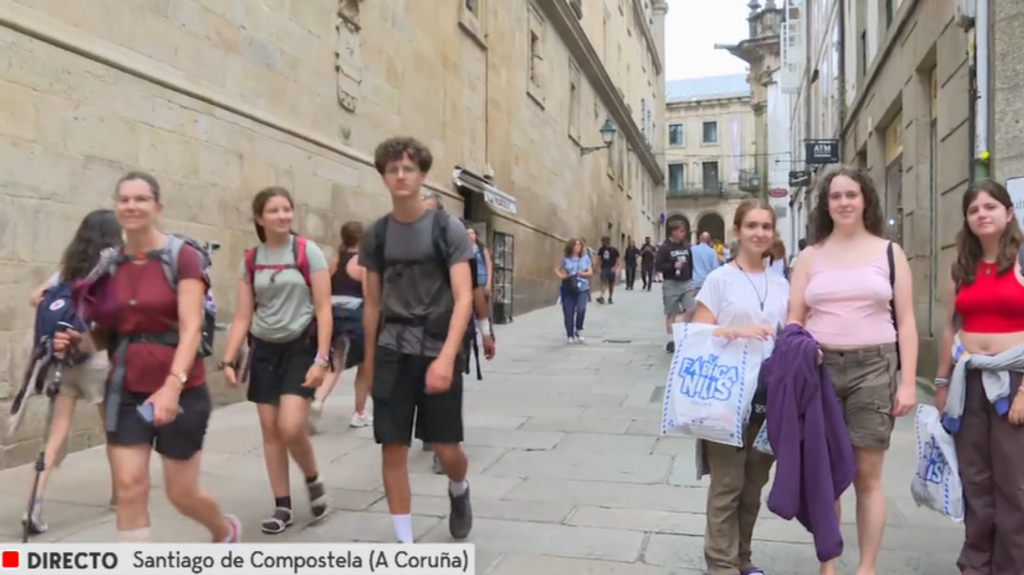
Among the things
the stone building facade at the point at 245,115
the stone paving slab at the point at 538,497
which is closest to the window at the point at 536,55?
the stone building facade at the point at 245,115

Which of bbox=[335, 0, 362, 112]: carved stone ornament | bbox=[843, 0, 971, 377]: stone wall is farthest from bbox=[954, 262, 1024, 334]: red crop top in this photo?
bbox=[335, 0, 362, 112]: carved stone ornament

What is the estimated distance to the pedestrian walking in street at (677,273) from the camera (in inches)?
454

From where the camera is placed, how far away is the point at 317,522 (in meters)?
4.74

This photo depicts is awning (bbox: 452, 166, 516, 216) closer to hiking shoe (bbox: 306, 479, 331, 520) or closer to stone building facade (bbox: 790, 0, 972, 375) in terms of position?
stone building facade (bbox: 790, 0, 972, 375)

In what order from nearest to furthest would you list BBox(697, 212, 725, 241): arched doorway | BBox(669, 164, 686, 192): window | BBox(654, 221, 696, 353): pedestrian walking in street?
BBox(654, 221, 696, 353): pedestrian walking in street → BBox(697, 212, 725, 241): arched doorway → BBox(669, 164, 686, 192): window

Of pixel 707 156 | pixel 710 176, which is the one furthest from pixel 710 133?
pixel 710 176

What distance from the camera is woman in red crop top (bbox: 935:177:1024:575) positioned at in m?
3.59

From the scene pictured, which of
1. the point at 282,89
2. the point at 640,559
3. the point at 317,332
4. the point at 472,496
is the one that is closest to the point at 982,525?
the point at 640,559

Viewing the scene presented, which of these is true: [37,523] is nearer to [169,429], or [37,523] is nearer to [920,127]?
[169,429]

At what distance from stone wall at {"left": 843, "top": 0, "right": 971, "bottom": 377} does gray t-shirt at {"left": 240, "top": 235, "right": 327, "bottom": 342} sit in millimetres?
6338

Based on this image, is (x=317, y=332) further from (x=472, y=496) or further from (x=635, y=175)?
(x=635, y=175)

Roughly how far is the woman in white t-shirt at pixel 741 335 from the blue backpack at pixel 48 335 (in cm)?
263

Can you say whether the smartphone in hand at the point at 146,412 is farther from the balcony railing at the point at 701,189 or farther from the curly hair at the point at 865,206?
the balcony railing at the point at 701,189

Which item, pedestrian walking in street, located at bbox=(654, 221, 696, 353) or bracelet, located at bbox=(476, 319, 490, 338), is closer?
bracelet, located at bbox=(476, 319, 490, 338)
